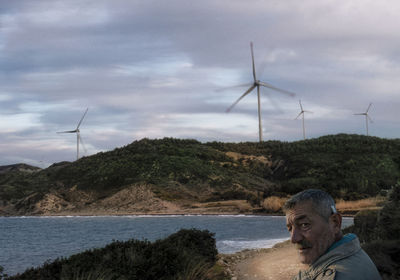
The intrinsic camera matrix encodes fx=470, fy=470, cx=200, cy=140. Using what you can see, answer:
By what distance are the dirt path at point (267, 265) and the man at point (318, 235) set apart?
42.3 feet

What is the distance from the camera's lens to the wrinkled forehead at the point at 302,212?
2.62 meters

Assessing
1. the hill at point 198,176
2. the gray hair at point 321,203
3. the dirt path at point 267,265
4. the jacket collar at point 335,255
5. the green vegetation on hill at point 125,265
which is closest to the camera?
the jacket collar at point 335,255

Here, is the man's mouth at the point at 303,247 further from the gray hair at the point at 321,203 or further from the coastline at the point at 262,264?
the coastline at the point at 262,264

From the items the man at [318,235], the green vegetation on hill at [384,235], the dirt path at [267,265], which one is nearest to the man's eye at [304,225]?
the man at [318,235]

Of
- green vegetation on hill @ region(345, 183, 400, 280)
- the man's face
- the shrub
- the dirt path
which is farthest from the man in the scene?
the shrub

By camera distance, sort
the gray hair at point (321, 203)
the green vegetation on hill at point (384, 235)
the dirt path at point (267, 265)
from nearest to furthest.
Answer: the gray hair at point (321, 203) → the green vegetation on hill at point (384, 235) → the dirt path at point (267, 265)

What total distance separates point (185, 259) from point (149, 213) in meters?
45.9

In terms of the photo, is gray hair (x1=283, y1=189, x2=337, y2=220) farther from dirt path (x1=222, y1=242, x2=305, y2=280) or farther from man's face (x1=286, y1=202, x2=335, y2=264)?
dirt path (x1=222, y1=242, x2=305, y2=280)

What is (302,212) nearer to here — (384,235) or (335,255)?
(335,255)

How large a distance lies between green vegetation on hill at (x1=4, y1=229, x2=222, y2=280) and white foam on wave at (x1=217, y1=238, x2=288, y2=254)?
31.9ft

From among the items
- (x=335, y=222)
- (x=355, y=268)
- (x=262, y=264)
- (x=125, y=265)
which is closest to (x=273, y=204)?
(x=262, y=264)

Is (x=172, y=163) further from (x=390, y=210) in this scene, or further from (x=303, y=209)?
(x=303, y=209)

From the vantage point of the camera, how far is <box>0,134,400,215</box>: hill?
198 ft

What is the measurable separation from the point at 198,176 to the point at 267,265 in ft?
184
